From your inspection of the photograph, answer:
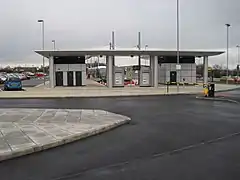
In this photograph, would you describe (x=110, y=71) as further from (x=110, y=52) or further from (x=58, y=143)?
(x=58, y=143)

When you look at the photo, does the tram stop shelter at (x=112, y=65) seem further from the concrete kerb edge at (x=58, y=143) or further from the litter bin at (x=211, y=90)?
the concrete kerb edge at (x=58, y=143)

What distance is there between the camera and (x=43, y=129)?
10734 mm

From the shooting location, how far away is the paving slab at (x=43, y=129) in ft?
27.1

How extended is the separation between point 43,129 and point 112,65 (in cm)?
3636

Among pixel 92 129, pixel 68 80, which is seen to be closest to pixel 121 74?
pixel 68 80

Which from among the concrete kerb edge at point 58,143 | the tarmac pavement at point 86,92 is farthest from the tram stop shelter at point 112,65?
the concrete kerb edge at point 58,143

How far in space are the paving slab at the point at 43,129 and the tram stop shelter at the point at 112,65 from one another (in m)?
30.3

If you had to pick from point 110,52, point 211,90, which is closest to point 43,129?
point 211,90

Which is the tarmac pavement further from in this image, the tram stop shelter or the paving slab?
the paving slab

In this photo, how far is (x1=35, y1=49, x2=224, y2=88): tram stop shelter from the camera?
146 ft

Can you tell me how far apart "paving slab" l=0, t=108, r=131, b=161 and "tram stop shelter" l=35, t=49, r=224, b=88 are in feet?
99.3

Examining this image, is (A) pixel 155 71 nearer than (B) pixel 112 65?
Yes

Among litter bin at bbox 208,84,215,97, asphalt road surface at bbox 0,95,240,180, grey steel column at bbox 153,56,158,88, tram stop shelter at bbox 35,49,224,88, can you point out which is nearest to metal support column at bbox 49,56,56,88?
tram stop shelter at bbox 35,49,224,88

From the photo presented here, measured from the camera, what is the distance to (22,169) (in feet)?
21.8
